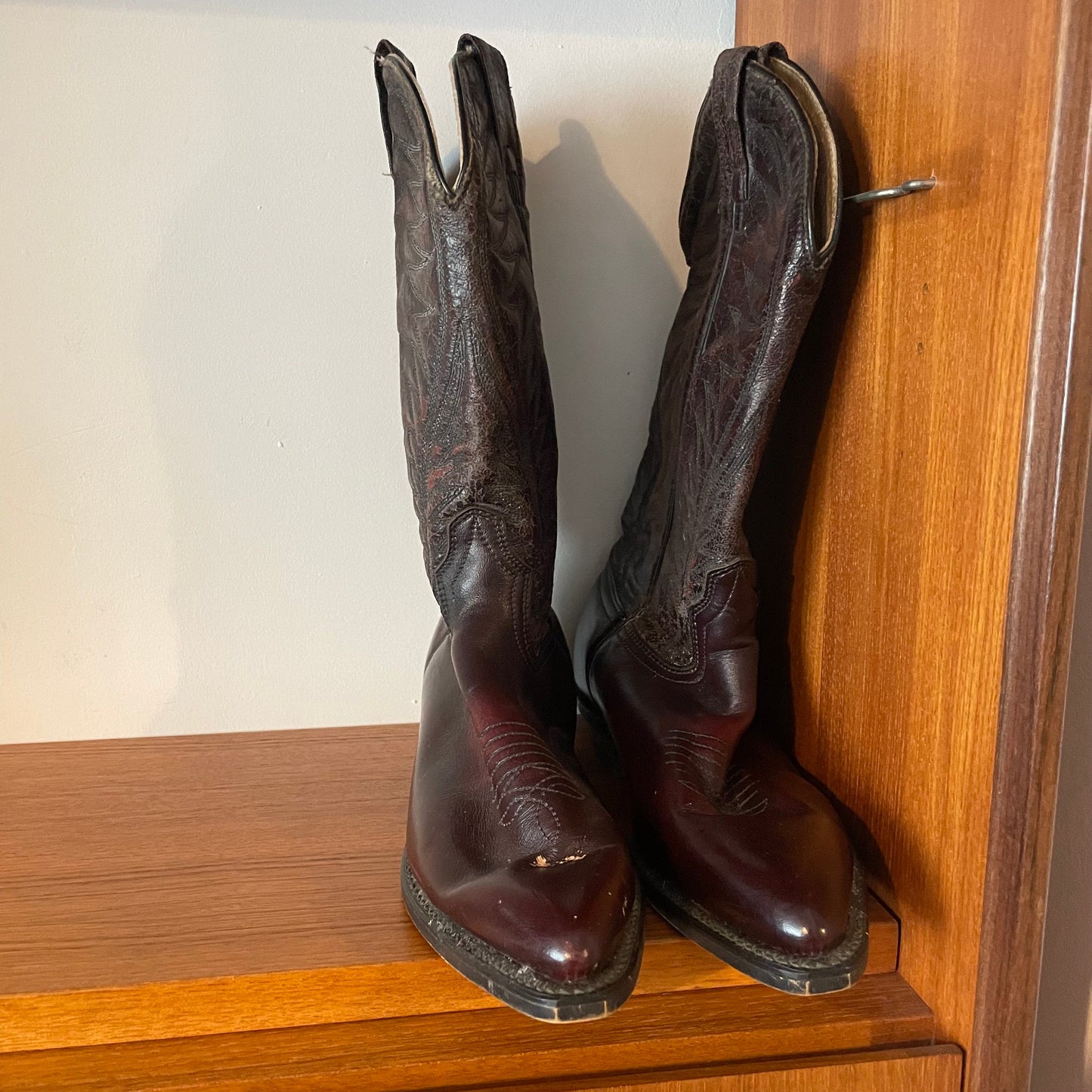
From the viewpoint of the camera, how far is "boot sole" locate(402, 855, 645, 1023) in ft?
1.52

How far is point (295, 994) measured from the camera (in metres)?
0.53

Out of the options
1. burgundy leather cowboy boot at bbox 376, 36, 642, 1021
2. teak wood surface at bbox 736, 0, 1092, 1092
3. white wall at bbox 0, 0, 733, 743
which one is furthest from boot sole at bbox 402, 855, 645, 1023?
white wall at bbox 0, 0, 733, 743

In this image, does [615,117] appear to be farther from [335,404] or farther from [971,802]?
[971,802]

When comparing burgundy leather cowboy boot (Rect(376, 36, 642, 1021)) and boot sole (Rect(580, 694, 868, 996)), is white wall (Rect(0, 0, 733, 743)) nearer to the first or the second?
burgundy leather cowboy boot (Rect(376, 36, 642, 1021))

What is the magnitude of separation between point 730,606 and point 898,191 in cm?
28

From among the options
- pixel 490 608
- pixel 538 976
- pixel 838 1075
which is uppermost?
pixel 490 608

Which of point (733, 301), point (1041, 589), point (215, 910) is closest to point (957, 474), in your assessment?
point (1041, 589)

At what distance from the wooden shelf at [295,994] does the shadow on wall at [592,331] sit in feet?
1.21

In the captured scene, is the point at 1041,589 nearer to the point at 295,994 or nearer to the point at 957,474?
the point at 957,474

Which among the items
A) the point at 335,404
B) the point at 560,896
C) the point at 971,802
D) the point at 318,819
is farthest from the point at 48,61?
the point at 971,802

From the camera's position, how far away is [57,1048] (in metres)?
0.52

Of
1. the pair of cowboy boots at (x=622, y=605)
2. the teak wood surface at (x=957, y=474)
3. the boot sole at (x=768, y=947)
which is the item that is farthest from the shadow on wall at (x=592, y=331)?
the boot sole at (x=768, y=947)

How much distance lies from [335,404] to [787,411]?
0.40 meters

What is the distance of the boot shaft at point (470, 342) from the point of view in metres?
0.62
